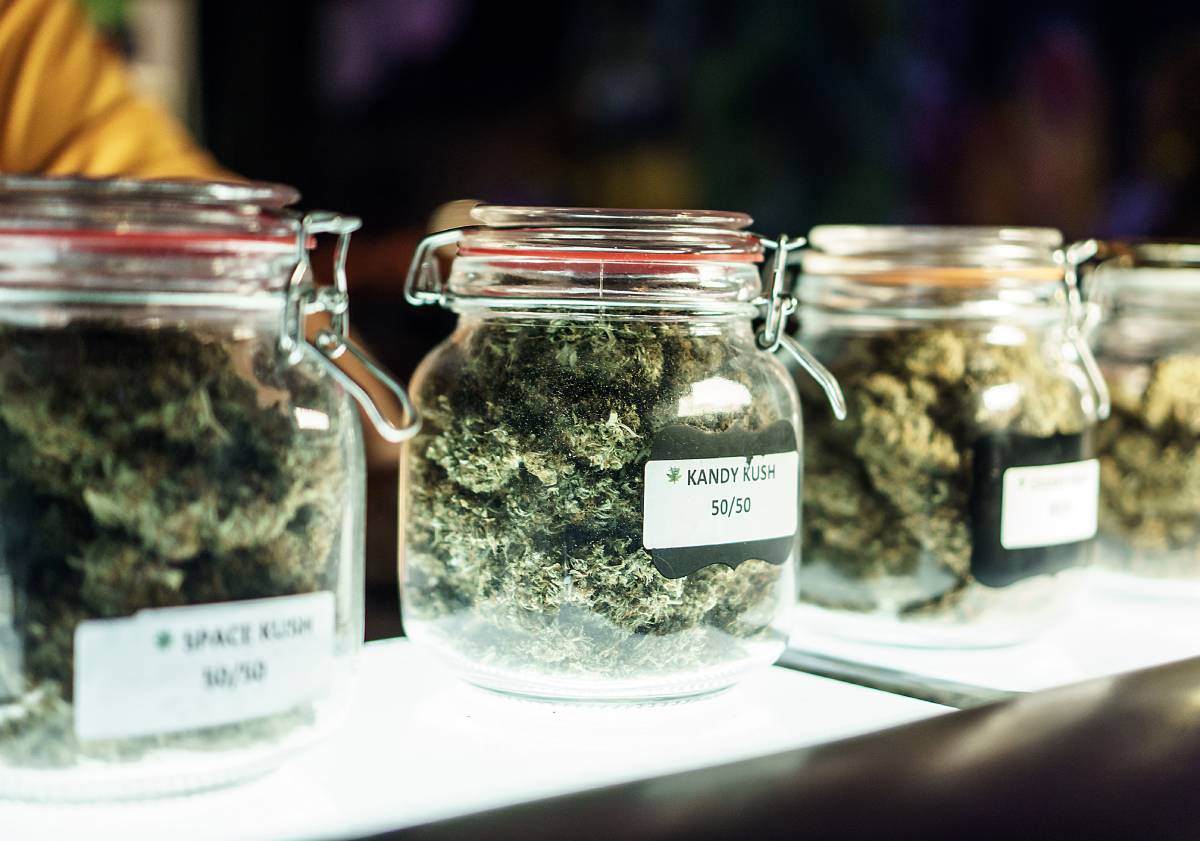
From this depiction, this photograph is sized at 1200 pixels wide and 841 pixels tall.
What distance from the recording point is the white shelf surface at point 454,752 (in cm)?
42

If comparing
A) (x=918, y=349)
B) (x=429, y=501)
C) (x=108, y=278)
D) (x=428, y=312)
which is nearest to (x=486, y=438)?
(x=429, y=501)

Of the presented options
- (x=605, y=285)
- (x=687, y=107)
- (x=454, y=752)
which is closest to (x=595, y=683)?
(x=454, y=752)

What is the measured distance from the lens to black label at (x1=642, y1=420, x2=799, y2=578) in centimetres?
52

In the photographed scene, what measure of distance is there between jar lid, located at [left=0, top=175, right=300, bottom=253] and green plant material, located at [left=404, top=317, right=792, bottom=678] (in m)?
0.13

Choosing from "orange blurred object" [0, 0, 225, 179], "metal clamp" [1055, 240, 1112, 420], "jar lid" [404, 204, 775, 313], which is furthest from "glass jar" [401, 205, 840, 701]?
"orange blurred object" [0, 0, 225, 179]

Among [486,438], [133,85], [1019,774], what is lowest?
[1019,774]

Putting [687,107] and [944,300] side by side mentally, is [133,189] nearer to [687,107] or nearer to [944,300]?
[944,300]

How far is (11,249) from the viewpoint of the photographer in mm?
434

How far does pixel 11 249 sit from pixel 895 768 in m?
0.36

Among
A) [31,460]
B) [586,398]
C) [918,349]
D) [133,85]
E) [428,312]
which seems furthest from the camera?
[133,85]

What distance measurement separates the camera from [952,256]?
69cm

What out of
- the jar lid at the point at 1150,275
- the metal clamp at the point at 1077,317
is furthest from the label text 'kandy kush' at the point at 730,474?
the jar lid at the point at 1150,275

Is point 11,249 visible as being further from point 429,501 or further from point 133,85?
point 133,85

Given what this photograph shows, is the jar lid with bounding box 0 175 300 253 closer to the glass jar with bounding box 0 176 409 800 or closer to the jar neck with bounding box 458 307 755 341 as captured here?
Answer: the glass jar with bounding box 0 176 409 800
